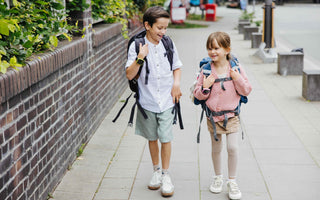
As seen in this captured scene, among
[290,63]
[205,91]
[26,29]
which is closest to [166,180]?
[205,91]

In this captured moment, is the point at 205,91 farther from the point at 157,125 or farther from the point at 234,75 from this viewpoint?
the point at 157,125

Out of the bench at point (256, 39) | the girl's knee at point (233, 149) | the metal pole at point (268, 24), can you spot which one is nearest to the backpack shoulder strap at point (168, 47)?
the girl's knee at point (233, 149)

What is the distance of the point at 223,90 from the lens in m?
4.33

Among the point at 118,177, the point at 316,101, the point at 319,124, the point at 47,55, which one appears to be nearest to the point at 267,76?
the point at 316,101

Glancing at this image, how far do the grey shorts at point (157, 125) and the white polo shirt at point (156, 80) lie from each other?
0.19ft

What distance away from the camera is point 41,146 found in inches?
171

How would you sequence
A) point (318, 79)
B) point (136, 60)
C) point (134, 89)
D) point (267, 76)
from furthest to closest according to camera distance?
point (267, 76) → point (318, 79) → point (134, 89) → point (136, 60)

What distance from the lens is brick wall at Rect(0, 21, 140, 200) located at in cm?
351

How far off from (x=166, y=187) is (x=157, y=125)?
1.88ft

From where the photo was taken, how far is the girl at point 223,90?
13.9 feet

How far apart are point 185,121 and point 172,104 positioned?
2.81 meters

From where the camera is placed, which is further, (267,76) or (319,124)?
(267,76)

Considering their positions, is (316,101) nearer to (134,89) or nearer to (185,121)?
(185,121)

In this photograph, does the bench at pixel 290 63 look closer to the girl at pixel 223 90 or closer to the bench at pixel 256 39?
the bench at pixel 256 39
